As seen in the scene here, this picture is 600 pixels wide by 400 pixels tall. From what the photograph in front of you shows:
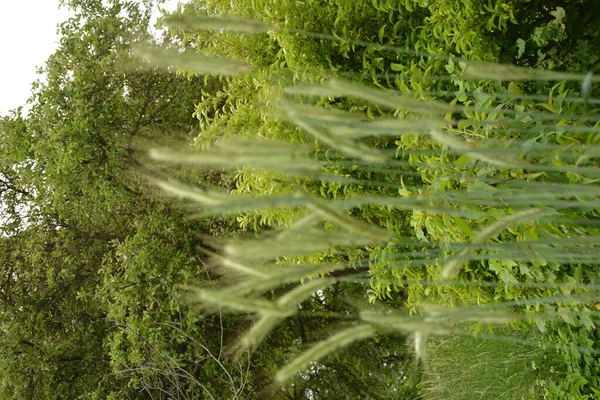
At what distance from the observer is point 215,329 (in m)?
5.12

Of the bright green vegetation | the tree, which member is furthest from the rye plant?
the tree

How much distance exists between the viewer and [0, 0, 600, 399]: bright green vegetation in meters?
1.35

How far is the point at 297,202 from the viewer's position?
3.03 ft

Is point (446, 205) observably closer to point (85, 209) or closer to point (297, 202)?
point (297, 202)

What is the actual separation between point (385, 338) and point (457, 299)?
2.57 meters

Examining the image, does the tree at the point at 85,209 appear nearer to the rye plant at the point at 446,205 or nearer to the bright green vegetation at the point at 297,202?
the bright green vegetation at the point at 297,202

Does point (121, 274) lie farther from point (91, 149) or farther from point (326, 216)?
point (326, 216)

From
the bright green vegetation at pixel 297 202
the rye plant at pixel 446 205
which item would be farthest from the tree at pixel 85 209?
the rye plant at pixel 446 205

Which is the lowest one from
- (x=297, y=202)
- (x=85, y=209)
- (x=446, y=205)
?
(x=85, y=209)

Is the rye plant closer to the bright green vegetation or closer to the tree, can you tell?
Result: the bright green vegetation

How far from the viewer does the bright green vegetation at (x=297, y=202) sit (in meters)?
1.35

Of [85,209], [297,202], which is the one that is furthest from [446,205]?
[85,209]

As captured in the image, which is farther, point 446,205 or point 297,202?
point 446,205

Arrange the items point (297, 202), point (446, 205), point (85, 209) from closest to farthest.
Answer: point (297, 202) → point (446, 205) → point (85, 209)
